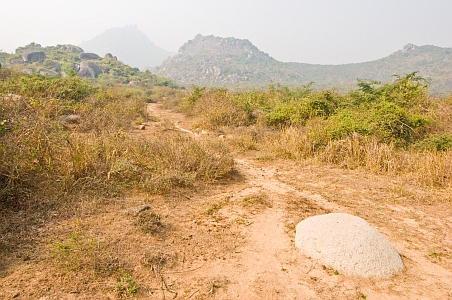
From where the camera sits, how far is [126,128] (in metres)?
9.32

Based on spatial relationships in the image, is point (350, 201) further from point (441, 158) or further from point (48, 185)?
point (48, 185)

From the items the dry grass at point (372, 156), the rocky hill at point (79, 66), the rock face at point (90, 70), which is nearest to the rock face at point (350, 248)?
the dry grass at point (372, 156)

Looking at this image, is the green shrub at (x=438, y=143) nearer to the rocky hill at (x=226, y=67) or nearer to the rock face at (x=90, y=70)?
the rock face at (x=90, y=70)

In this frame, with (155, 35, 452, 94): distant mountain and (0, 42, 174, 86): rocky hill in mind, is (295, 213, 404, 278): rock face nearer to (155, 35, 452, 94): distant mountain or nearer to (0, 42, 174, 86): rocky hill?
(0, 42, 174, 86): rocky hill

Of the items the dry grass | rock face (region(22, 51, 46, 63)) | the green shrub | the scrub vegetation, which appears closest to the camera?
the scrub vegetation

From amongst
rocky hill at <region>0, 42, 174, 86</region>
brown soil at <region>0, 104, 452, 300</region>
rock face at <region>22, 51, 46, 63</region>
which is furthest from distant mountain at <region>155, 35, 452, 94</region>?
brown soil at <region>0, 104, 452, 300</region>

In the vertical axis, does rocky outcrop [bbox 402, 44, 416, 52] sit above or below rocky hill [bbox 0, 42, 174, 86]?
above

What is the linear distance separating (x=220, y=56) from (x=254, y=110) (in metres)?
127

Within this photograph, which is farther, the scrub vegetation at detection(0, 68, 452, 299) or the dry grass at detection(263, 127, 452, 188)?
the dry grass at detection(263, 127, 452, 188)

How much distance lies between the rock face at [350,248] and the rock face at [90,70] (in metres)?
49.6

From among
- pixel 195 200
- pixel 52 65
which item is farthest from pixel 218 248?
pixel 52 65

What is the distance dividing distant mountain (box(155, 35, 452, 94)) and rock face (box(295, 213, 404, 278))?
6306cm

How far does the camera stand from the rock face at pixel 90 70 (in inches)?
1778

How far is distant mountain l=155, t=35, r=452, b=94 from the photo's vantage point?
78.2 meters
